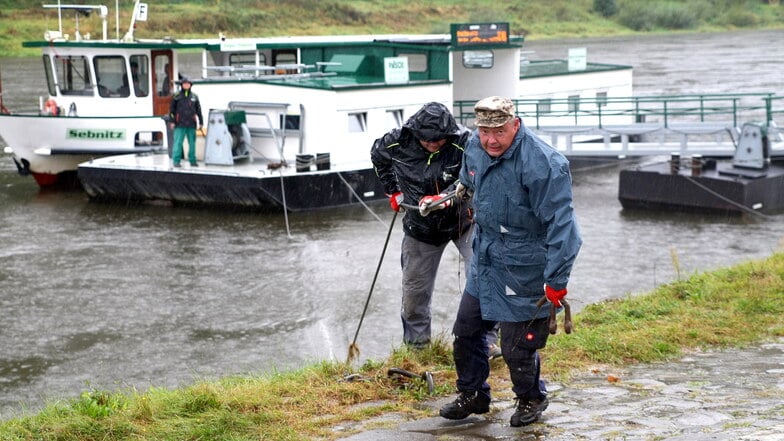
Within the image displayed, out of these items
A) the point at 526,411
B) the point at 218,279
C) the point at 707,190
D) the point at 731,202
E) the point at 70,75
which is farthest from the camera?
the point at 70,75

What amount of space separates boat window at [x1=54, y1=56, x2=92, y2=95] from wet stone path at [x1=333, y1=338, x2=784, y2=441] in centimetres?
1840

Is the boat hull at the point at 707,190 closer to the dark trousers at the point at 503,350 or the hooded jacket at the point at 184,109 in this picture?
the hooded jacket at the point at 184,109

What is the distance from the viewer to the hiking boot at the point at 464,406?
5.81 metres

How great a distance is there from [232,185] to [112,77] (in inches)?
219

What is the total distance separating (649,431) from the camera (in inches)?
217

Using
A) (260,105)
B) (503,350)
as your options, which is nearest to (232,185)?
(260,105)

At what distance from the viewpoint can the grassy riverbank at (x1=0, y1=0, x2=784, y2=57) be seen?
59719 millimetres

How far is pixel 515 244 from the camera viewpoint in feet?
18.2

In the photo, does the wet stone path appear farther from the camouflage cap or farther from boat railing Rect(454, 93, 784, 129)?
boat railing Rect(454, 93, 784, 129)

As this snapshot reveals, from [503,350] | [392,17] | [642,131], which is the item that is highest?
[392,17]

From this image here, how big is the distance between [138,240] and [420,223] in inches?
458

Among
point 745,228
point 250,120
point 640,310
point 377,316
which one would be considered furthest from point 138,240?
point 640,310

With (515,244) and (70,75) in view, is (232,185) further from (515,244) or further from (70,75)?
(515,244)

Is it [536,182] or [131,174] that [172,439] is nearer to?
[536,182]
